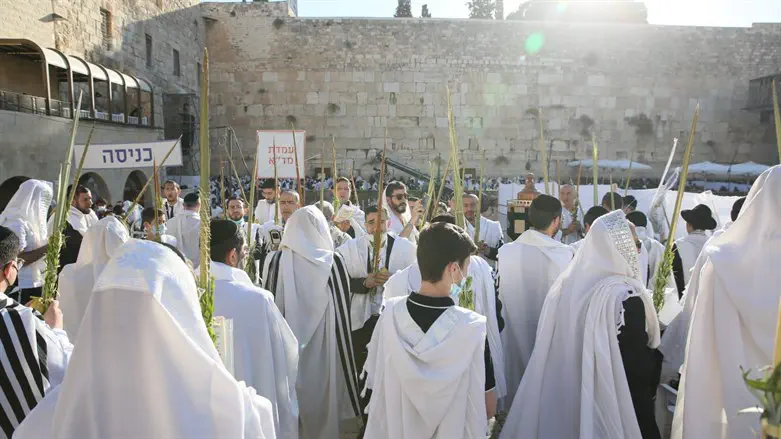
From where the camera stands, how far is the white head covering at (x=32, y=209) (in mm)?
4834

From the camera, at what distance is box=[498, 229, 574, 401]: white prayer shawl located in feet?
12.4

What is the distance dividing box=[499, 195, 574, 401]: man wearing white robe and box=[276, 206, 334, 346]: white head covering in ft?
3.71

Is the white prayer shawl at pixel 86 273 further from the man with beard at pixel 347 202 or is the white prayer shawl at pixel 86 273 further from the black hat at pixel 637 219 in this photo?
the black hat at pixel 637 219


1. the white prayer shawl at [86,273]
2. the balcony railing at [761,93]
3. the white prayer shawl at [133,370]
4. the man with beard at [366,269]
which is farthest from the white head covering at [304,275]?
the balcony railing at [761,93]

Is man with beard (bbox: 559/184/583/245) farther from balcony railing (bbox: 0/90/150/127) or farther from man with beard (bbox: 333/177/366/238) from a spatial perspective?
balcony railing (bbox: 0/90/150/127)

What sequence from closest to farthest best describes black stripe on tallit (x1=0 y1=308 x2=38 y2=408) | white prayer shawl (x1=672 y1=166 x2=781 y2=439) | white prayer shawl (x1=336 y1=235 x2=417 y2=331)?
black stripe on tallit (x1=0 y1=308 x2=38 y2=408)
white prayer shawl (x1=672 y1=166 x2=781 y2=439)
white prayer shawl (x1=336 y1=235 x2=417 y2=331)

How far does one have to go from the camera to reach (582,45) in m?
20.5

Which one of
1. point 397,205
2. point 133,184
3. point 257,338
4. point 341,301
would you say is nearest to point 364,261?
point 341,301

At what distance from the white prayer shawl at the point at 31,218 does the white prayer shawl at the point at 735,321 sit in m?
4.46

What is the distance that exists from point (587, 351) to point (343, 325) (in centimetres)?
173

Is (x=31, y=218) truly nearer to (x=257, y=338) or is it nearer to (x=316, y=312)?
(x=316, y=312)

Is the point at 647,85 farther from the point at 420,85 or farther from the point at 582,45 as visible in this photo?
the point at 420,85

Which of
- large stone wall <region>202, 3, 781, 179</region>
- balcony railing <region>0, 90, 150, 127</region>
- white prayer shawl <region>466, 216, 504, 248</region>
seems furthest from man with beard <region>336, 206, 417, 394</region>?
large stone wall <region>202, 3, 781, 179</region>

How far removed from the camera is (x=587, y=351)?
2.65 metres
